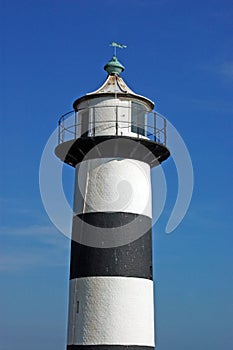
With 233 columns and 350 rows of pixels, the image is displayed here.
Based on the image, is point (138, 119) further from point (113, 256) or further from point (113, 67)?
point (113, 256)

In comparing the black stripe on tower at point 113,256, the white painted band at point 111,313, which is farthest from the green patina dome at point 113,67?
the white painted band at point 111,313

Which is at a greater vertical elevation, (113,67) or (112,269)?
(113,67)

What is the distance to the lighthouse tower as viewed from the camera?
1214 centimetres

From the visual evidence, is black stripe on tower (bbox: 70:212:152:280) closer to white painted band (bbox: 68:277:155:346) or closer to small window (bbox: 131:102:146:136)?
white painted band (bbox: 68:277:155:346)

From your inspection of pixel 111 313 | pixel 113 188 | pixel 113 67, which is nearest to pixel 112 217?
pixel 113 188

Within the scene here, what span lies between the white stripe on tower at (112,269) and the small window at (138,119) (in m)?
0.79

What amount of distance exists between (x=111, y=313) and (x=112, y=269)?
37.8 inches

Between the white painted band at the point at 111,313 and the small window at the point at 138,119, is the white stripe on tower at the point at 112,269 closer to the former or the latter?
the white painted band at the point at 111,313

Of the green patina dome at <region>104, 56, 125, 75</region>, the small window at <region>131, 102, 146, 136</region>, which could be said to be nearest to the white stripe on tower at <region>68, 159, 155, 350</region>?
the small window at <region>131, 102, 146, 136</region>

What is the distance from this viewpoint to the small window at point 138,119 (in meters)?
13.4

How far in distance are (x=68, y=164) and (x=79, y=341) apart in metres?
4.47

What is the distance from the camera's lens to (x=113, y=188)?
1290 centimetres

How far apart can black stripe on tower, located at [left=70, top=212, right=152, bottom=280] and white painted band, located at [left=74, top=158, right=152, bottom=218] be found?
0.19 metres

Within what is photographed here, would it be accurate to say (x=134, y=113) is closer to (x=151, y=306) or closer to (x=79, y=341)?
(x=151, y=306)
